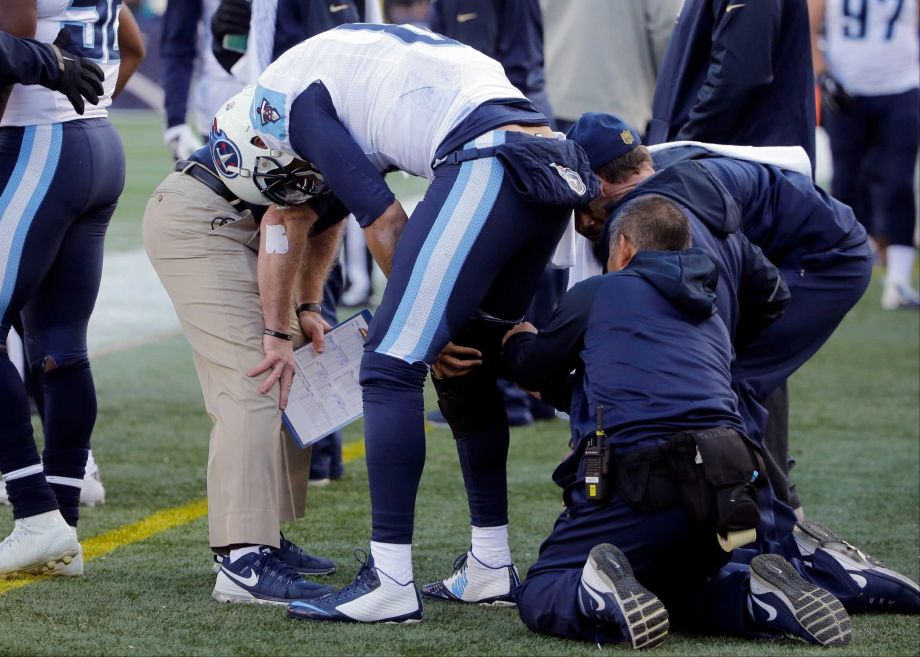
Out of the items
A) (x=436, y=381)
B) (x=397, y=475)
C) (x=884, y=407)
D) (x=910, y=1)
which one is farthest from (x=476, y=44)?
(x=910, y=1)

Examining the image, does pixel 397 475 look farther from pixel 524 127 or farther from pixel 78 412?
pixel 78 412

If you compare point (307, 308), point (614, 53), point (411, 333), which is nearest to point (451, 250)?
point (411, 333)

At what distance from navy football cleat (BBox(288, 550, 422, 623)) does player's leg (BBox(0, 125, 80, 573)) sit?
768 mm

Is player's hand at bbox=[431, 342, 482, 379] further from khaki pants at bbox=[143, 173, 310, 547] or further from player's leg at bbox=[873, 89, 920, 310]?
player's leg at bbox=[873, 89, 920, 310]

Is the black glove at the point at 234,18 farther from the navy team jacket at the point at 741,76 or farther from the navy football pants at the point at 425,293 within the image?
the navy football pants at the point at 425,293

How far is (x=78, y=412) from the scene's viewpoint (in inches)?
155

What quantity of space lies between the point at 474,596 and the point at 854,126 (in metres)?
6.62

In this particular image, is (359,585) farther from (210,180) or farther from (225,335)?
(210,180)

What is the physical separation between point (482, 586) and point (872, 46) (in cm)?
650

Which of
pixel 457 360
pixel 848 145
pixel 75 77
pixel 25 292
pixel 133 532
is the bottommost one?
pixel 848 145

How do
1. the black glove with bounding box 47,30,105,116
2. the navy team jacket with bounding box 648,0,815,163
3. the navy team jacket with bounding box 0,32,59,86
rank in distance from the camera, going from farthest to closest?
the navy team jacket with bounding box 648,0,815,163 → the black glove with bounding box 47,30,105,116 → the navy team jacket with bounding box 0,32,59,86

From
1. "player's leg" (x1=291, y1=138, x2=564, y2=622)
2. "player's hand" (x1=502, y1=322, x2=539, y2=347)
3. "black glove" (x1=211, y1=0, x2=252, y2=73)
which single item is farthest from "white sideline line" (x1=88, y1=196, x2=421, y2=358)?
"player's leg" (x1=291, y1=138, x2=564, y2=622)

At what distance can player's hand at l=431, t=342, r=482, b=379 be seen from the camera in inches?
138

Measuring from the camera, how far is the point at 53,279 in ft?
12.8
